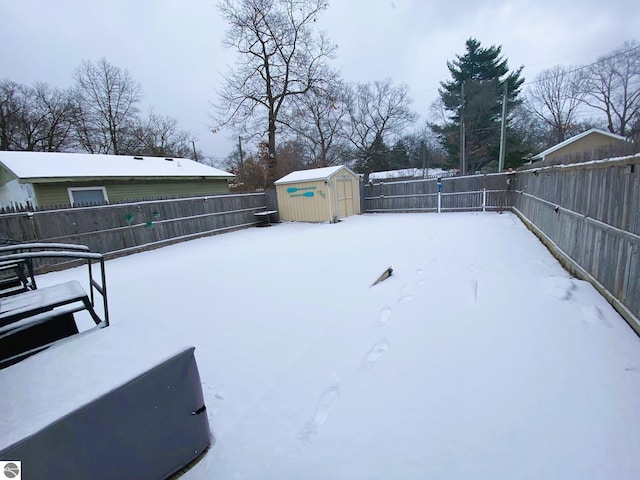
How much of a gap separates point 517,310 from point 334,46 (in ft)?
57.8

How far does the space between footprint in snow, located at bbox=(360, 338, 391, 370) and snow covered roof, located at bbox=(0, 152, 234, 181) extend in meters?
10.8

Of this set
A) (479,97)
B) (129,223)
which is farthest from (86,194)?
(479,97)

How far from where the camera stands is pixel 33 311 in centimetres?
181

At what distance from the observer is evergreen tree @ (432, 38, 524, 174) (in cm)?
2130

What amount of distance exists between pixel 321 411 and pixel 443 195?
38.7 ft

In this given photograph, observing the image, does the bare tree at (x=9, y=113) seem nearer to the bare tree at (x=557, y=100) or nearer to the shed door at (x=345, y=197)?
the shed door at (x=345, y=197)

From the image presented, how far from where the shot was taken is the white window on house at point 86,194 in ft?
31.2

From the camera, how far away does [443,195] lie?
12078mm

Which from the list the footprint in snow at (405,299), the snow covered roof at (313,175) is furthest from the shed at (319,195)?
the footprint in snow at (405,299)

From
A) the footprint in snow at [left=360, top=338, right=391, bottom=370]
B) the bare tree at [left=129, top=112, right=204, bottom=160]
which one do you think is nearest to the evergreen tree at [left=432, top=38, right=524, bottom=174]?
the footprint in snow at [left=360, top=338, right=391, bottom=370]

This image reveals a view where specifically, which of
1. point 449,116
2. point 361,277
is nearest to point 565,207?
point 361,277

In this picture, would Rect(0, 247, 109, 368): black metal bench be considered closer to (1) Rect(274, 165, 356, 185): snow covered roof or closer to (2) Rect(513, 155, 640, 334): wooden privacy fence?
(2) Rect(513, 155, 640, 334): wooden privacy fence

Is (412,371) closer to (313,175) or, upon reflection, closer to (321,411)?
(321,411)

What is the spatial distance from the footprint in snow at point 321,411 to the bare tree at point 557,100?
32686 millimetres
